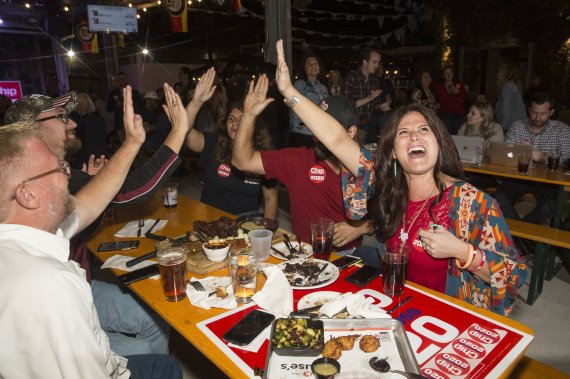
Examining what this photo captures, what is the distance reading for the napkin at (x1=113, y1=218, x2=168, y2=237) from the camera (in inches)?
97.3

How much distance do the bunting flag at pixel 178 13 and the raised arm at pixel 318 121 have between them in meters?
7.43

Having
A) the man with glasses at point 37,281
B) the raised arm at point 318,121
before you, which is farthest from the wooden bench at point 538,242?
the man with glasses at point 37,281

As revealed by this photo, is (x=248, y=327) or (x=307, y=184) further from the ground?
(x=307, y=184)

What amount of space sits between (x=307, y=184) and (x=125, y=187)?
121 cm

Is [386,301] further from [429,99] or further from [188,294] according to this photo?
[429,99]

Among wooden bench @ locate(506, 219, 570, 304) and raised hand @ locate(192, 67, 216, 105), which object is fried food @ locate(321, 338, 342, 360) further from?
wooden bench @ locate(506, 219, 570, 304)

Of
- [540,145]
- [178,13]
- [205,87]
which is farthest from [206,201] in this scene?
[178,13]

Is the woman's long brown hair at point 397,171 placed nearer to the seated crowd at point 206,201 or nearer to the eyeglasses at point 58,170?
the seated crowd at point 206,201

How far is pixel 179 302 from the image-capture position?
5.45 ft

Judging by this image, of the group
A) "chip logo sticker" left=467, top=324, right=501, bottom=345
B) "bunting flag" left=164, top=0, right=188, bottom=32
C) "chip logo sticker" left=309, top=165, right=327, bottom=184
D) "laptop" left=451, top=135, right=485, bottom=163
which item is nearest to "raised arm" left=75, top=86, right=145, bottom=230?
"chip logo sticker" left=309, top=165, right=327, bottom=184

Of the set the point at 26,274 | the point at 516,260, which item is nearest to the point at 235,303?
the point at 26,274

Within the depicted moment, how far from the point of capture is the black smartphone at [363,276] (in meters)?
1.77

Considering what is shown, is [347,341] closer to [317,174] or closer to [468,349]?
[468,349]

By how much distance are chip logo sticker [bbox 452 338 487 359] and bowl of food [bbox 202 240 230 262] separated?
43.8 inches
